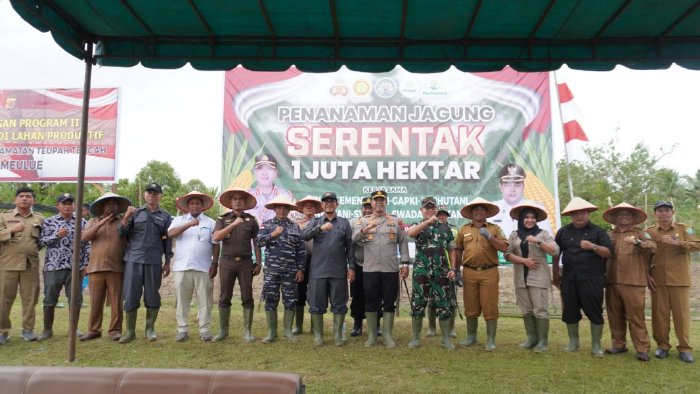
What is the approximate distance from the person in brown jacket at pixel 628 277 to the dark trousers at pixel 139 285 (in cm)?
530

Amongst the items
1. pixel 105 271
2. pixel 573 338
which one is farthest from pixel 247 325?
pixel 573 338

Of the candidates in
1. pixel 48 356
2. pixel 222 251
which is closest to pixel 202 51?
pixel 222 251

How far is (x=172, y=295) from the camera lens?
1099 cm

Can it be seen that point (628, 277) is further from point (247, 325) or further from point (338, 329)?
point (247, 325)

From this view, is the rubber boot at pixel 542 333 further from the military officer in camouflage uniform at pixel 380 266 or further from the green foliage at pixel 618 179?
the green foliage at pixel 618 179

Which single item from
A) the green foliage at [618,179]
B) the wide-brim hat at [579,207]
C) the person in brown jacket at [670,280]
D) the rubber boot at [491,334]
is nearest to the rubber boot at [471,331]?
the rubber boot at [491,334]

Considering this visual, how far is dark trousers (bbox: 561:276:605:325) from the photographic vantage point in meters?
5.50

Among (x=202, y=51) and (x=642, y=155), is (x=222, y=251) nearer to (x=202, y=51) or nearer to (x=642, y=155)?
(x=202, y=51)

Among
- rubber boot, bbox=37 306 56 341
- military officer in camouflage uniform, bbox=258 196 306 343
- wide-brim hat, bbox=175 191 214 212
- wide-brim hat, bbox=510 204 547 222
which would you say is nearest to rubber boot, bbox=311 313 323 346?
military officer in camouflage uniform, bbox=258 196 306 343

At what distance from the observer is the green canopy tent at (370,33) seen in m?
3.95

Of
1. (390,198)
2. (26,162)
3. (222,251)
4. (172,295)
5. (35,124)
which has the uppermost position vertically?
(35,124)

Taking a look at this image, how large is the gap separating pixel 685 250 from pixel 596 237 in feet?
2.92

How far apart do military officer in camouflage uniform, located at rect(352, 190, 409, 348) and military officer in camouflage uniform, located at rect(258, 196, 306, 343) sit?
843 millimetres

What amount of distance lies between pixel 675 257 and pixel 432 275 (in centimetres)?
264
